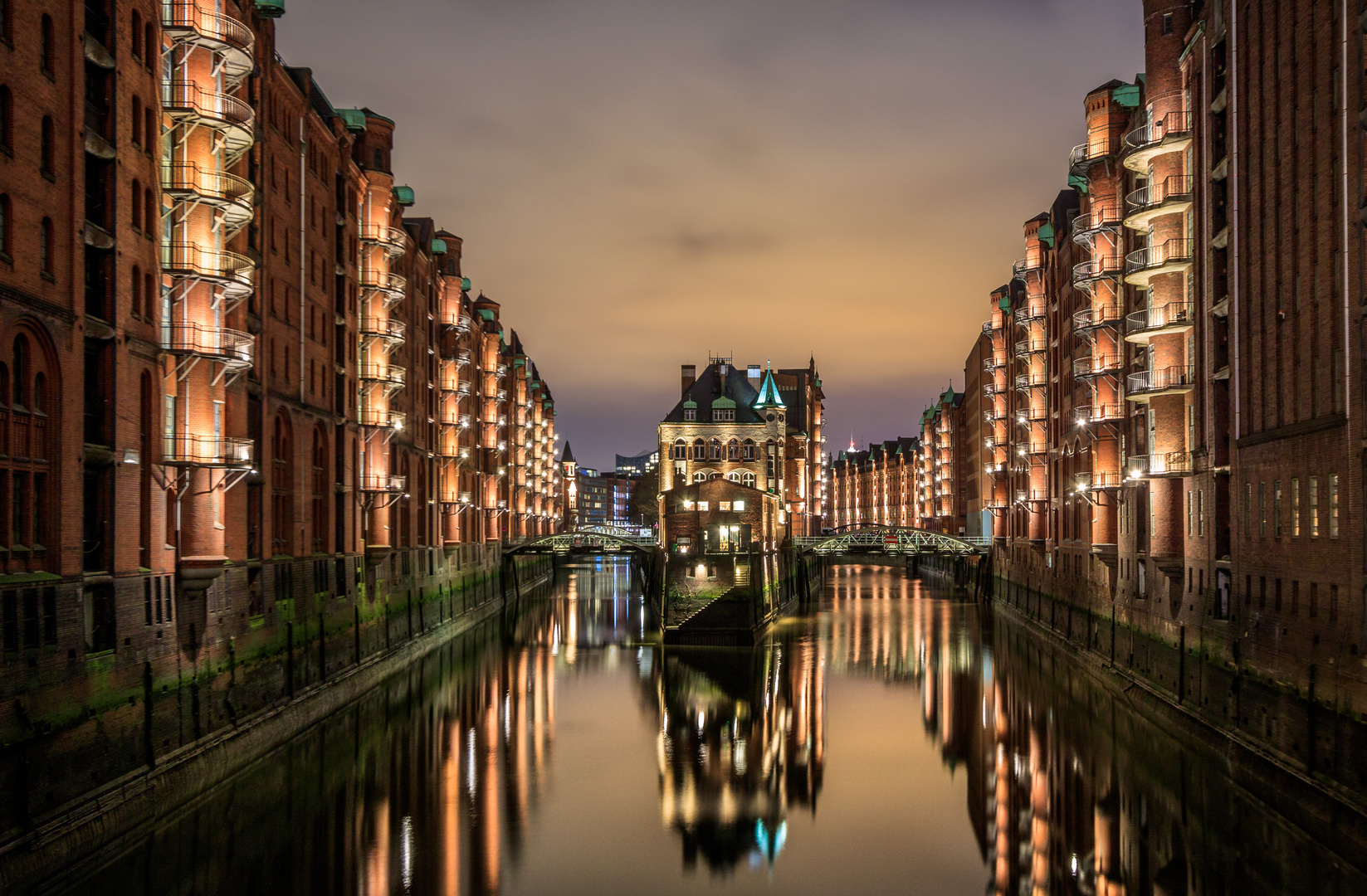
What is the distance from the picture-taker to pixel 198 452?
87.6 ft

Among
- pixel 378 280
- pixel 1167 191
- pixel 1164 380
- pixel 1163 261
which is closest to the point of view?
pixel 1167 191

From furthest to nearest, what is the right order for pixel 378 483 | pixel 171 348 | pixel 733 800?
pixel 378 483
pixel 733 800
pixel 171 348

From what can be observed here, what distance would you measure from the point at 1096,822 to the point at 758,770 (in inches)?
355

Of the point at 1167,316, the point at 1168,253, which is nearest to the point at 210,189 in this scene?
the point at 1168,253

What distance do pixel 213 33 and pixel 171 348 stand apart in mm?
7752

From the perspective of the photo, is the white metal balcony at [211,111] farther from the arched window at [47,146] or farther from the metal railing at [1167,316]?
the metal railing at [1167,316]

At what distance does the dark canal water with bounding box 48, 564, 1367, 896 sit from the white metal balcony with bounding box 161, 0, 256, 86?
17352mm

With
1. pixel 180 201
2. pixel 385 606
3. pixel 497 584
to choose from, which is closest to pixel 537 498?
pixel 497 584

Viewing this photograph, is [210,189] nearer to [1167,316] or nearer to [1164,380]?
[1167,316]

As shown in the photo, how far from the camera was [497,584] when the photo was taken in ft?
260

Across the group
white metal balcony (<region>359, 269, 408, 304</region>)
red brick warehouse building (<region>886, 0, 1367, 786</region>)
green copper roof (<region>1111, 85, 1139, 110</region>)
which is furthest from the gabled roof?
green copper roof (<region>1111, 85, 1139, 110</region>)

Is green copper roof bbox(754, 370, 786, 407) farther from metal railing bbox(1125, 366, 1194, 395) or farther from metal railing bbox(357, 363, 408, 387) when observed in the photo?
metal railing bbox(1125, 366, 1194, 395)

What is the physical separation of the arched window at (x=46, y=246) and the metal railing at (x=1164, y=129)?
1206 inches

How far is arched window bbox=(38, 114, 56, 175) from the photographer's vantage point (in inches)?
828
